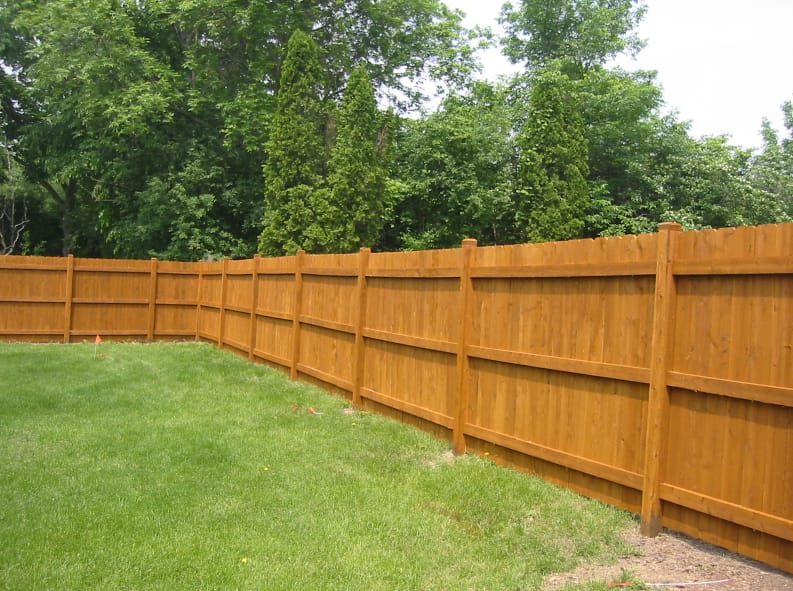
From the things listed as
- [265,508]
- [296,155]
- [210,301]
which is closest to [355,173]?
[296,155]

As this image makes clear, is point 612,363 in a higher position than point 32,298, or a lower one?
higher

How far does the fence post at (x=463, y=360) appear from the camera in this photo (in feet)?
20.6

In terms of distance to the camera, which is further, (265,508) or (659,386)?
(265,508)

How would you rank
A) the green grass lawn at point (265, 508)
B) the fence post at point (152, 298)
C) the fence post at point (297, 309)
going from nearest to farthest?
1. the green grass lawn at point (265, 508)
2. the fence post at point (297, 309)
3. the fence post at point (152, 298)

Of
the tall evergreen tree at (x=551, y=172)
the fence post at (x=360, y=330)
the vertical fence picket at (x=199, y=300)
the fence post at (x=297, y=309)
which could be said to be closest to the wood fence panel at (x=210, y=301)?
the vertical fence picket at (x=199, y=300)

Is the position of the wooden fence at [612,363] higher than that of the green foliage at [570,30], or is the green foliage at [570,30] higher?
the green foliage at [570,30]

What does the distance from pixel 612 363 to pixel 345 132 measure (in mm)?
14283

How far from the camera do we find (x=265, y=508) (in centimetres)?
500

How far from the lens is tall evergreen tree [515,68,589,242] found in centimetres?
1766

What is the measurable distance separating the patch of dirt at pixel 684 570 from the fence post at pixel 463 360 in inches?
88.6

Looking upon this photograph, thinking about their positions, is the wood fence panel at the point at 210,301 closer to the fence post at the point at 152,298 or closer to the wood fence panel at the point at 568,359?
the fence post at the point at 152,298

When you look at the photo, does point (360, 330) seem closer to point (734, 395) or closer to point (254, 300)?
point (254, 300)

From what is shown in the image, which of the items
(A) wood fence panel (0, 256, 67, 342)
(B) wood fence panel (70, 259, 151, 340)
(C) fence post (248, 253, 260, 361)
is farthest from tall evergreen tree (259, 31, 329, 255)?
(C) fence post (248, 253, 260, 361)

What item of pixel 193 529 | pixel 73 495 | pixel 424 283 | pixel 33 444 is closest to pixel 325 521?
pixel 193 529
